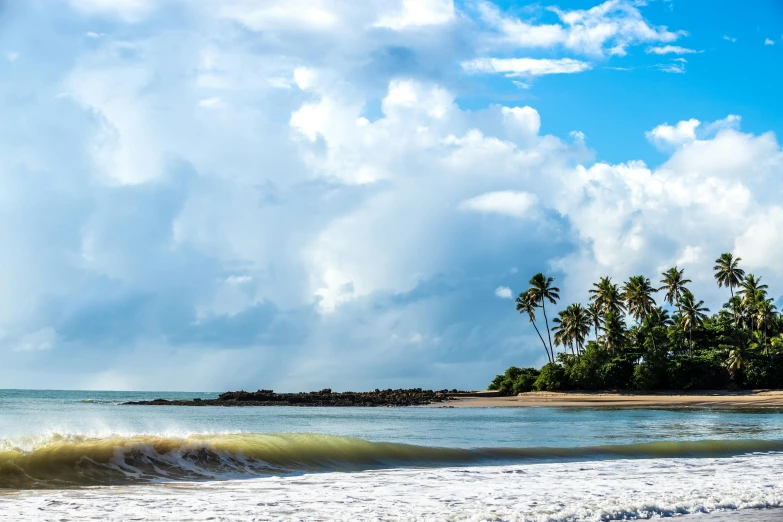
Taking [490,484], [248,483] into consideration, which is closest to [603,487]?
[490,484]

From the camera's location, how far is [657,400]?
2702 inches

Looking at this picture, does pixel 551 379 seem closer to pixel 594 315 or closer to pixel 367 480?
pixel 594 315

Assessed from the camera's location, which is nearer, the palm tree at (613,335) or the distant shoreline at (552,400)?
the distant shoreline at (552,400)

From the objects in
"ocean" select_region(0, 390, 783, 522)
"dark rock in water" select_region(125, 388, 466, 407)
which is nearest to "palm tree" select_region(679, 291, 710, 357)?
"dark rock in water" select_region(125, 388, 466, 407)

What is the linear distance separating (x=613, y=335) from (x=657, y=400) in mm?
17468

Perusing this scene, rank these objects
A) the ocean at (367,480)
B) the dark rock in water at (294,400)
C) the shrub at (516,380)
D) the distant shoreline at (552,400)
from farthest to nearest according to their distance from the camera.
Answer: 1. the shrub at (516,380)
2. the dark rock in water at (294,400)
3. the distant shoreline at (552,400)
4. the ocean at (367,480)

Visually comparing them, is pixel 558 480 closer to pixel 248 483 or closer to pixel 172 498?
A: pixel 248 483

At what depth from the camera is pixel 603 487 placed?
1359cm

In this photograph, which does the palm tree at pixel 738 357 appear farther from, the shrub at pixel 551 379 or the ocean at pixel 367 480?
the ocean at pixel 367 480

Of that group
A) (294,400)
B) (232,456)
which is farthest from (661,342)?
(232,456)

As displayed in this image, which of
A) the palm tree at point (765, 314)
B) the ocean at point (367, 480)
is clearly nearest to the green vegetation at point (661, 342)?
the palm tree at point (765, 314)

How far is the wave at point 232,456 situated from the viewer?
1495cm

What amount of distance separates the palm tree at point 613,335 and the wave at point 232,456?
64417 millimetres

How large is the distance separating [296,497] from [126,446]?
6.19 m
